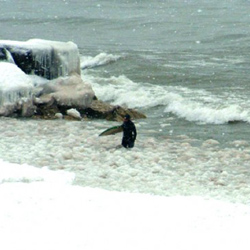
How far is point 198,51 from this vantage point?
35.2 metres

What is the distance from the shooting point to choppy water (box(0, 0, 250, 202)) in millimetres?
14828

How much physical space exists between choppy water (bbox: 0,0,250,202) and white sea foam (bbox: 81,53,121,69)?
0.21ft

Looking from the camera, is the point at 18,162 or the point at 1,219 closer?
the point at 1,219

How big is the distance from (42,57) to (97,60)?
977 centimetres

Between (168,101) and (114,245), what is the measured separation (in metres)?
12.4

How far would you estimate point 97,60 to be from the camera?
31359 mm

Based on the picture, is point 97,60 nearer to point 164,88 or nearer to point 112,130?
point 164,88

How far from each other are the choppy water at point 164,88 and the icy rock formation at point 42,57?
74.7 inches

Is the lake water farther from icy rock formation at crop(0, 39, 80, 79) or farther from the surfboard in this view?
icy rock formation at crop(0, 39, 80, 79)

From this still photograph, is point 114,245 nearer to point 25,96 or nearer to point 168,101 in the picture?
point 25,96

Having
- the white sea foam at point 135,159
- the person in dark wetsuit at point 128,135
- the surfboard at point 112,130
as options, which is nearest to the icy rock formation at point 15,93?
the white sea foam at point 135,159

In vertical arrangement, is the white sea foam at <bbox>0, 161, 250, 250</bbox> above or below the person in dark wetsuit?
above

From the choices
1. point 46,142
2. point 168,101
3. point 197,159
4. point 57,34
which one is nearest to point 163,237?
point 197,159

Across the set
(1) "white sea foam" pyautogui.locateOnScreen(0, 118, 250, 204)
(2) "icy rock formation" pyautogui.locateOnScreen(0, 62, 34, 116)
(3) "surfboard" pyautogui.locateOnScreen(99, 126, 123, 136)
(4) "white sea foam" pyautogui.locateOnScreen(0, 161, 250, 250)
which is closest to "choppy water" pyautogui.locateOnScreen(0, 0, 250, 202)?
(1) "white sea foam" pyautogui.locateOnScreen(0, 118, 250, 204)
